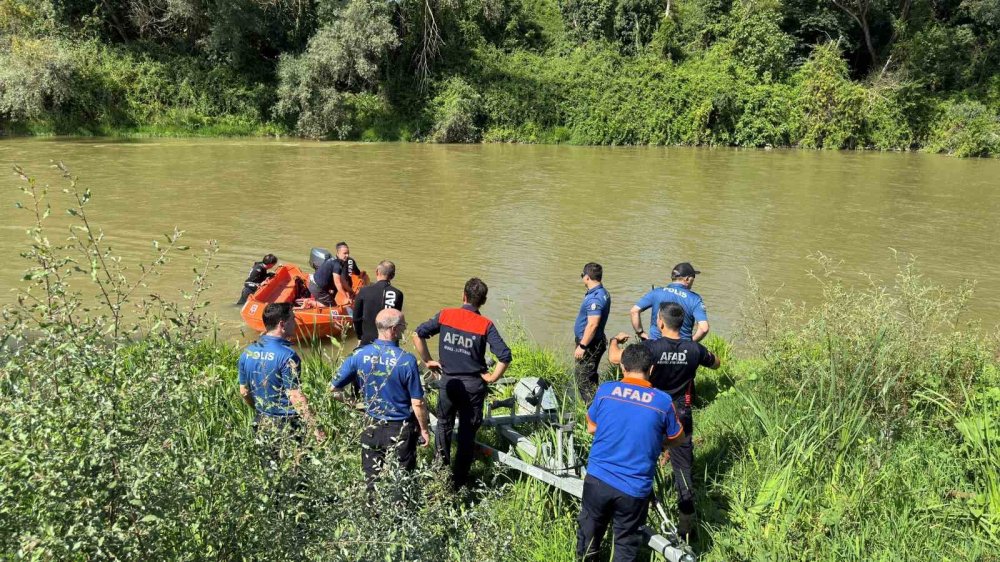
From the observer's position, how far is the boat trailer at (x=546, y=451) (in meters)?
3.84

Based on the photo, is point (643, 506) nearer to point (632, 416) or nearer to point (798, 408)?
point (632, 416)

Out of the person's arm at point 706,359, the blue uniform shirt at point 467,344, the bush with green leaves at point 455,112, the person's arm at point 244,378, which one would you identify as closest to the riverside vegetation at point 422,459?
the person's arm at point 244,378

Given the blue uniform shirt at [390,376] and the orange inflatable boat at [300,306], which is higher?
the blue uniform shirt at [390,376]

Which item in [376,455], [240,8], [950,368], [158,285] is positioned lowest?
[158,285]

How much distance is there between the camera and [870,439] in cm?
446

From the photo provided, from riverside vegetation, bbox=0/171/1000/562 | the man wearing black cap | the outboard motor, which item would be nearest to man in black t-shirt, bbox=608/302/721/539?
riverside vegetation, bbox=0/171/1000/562

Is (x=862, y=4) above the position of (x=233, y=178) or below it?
above

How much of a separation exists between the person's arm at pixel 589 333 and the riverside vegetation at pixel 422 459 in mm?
433

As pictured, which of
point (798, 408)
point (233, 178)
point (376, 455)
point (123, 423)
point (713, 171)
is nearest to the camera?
point (123, 423)

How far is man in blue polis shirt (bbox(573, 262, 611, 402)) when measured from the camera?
6148 millimetres

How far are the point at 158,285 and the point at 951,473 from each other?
10.2m

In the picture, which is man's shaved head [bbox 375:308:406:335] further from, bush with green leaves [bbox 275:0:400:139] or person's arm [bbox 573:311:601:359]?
bush with green leaves [bbox 275:0:400:139]

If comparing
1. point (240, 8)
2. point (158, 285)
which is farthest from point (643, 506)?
point (240, 8)

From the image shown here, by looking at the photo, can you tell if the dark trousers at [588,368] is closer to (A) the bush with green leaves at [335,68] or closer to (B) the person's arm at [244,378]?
(B) the person's arm at [244,378]
